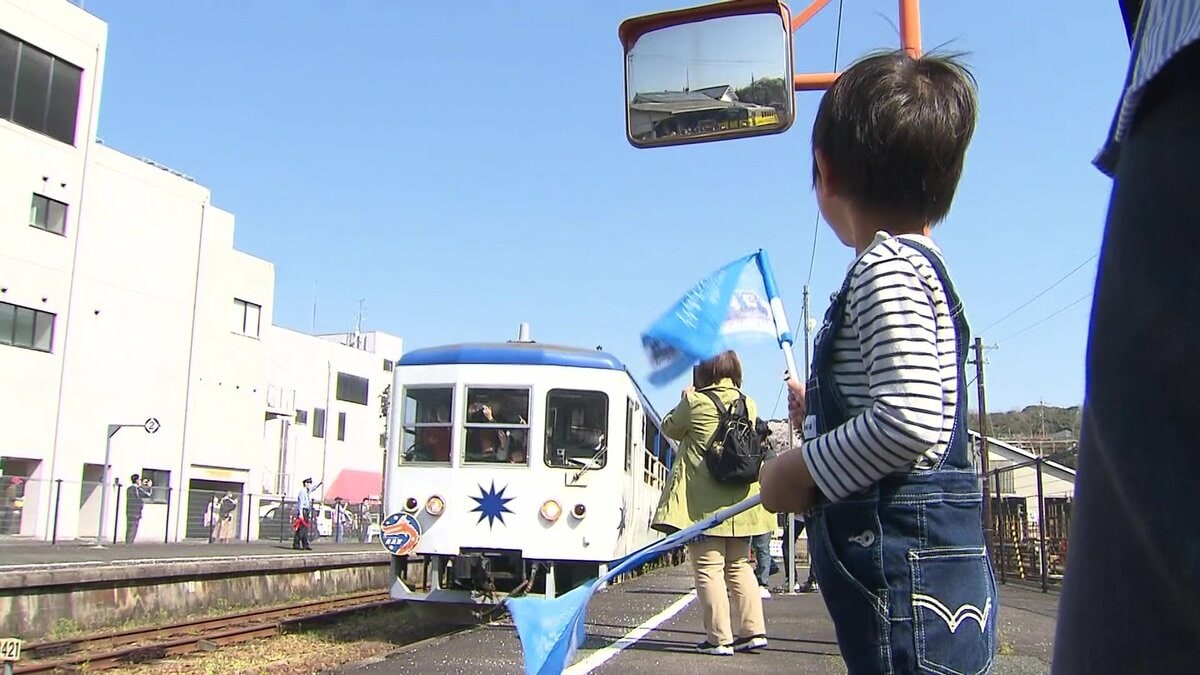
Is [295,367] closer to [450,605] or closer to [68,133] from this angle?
[68,133]

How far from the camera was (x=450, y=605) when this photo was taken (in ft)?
31.5

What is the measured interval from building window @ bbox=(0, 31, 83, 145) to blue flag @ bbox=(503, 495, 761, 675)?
28.7m

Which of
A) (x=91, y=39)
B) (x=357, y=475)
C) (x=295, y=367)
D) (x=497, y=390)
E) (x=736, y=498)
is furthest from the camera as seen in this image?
(x=357, y=475)

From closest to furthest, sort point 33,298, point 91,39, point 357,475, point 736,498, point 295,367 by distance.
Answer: point 736,498 < point 33,298 < point 91,39 < point 295,367 < point 357,475

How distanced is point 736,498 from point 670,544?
3.42 m

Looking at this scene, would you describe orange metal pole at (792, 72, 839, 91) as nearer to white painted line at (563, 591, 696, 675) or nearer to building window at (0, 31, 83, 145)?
white painted line at (563, 591, 696, 675)

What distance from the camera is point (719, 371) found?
6.34 m

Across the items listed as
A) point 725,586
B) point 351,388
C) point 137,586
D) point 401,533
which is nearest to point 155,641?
point 401,533

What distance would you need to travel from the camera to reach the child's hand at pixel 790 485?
1986mm

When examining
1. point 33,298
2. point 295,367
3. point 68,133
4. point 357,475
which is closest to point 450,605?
point 33,298

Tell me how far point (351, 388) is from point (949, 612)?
53.1 m

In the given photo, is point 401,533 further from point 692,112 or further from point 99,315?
point 99,315

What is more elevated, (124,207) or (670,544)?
(124,207)

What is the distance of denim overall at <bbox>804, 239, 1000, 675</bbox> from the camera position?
6.11 ft
